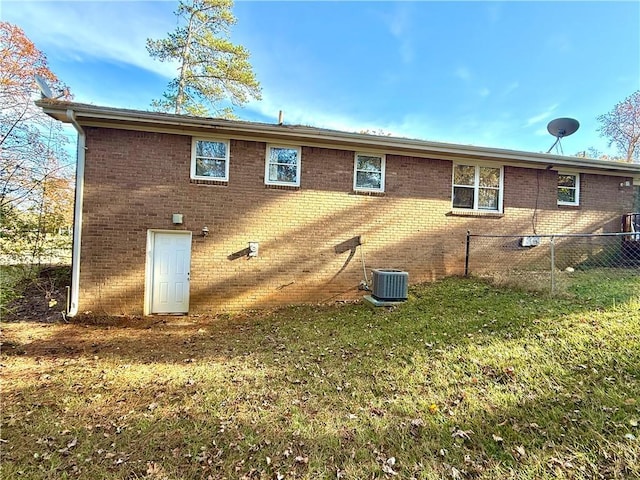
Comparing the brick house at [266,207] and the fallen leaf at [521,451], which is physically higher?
the brick house at [266,207]

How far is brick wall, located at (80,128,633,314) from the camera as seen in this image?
293 inches

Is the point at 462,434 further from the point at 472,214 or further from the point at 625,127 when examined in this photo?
the point at 625,127

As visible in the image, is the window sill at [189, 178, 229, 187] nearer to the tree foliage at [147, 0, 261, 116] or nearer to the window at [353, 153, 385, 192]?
the window at [353, 153, 385, 192]

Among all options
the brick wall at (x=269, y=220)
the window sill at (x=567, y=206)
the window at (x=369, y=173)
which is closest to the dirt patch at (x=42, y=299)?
the brick wall at (x=269, y=220)

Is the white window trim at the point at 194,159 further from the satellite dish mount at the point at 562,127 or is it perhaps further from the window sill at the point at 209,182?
the satellite dish mount at the point at 562,127

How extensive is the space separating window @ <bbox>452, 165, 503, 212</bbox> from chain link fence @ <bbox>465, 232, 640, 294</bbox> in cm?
97

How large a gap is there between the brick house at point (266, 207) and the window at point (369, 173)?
3 centimetres

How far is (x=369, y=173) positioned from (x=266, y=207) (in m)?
3.04

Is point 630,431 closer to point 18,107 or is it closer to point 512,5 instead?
point 512,5

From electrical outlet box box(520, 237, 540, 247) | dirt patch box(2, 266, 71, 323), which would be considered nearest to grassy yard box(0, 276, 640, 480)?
dirt patch box(2, 266, 71, 323)

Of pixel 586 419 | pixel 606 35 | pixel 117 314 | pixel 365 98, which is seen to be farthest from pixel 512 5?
pixel 117 314

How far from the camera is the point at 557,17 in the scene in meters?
9.49

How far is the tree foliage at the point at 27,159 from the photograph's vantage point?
31.3 feet

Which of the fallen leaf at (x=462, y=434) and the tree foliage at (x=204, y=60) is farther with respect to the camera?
the tree foliage at (x=204, y=60)
